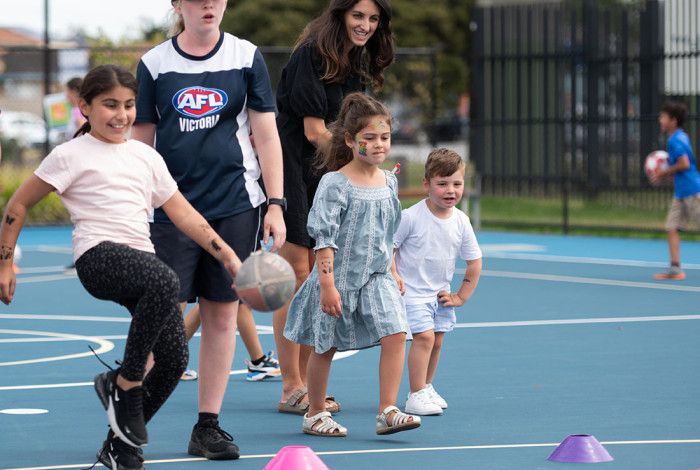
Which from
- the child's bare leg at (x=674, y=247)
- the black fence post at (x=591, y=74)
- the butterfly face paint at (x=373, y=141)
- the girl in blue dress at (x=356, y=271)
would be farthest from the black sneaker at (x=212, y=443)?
the black fence post at (x=591, y=74)

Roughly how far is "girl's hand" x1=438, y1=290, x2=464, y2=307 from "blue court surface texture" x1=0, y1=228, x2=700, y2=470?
21.7 inches

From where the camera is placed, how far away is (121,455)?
19.3 ft

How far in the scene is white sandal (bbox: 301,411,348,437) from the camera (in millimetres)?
6848

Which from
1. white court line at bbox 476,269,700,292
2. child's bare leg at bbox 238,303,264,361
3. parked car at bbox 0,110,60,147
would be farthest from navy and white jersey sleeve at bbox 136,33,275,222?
parked car at bbox 0,110,60,147

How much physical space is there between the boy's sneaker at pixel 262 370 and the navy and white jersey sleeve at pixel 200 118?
250cm

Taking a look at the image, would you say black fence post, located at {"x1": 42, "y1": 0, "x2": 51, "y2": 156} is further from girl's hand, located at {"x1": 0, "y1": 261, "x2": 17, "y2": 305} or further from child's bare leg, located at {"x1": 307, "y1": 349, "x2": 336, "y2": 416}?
girl's hand, located at {"x1": 0, "y1": 261, "x2": 17, "y2": 305}

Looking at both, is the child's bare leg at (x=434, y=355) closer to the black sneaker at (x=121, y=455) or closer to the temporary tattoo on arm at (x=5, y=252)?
the black sneaker at (x=121, y=455)

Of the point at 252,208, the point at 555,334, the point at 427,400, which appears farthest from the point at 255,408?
the point at 555,334

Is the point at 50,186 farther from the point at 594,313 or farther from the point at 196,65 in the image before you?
the point at 594,313

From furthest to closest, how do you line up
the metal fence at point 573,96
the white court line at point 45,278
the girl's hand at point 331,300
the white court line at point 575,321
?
1. the metal fence at point 573,96
2. the white court line at point 45,278
3. the white court line at point 575,321
4. the girl's hand at point 331,300

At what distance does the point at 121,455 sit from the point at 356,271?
5.14 ft

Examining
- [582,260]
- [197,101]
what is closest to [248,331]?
[197,101]

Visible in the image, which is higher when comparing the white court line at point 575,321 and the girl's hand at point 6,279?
the girl's hand at point 6,279

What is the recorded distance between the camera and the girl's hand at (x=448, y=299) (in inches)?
302
